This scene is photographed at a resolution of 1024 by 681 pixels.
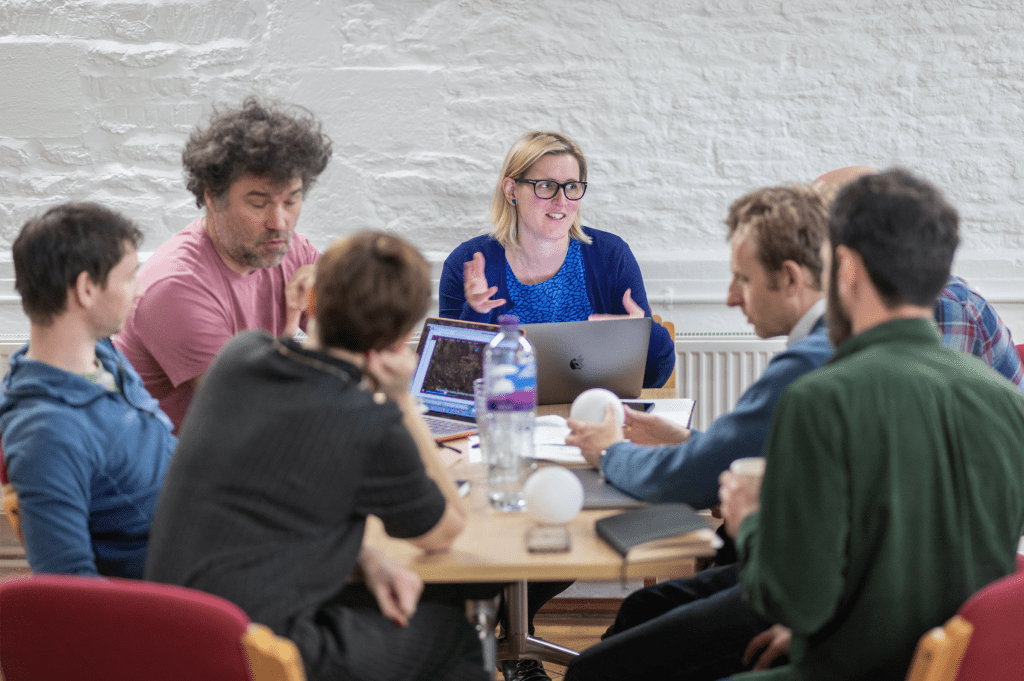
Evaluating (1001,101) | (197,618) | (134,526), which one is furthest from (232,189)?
(1001,101)

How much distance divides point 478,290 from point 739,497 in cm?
149

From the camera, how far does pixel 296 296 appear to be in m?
2.22

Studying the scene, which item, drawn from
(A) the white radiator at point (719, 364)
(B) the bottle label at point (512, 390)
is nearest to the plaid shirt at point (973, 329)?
(B) the bottle label at point (512, 390)

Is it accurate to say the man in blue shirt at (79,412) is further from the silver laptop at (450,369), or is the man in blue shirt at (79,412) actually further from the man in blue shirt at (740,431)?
the man in blue shirt at (740,431)

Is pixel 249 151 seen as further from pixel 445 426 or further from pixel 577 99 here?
pixel 577 99

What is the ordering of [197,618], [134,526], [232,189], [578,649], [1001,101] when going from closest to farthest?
[197,618] < [134,526] < [232,189] < [578,649] < [1001,101]

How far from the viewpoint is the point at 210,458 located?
3.88ft

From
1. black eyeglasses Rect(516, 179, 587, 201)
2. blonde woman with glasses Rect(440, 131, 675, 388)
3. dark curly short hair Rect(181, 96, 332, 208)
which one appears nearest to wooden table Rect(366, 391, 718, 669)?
dark curly short hair Rect(181, 96, 332, 208)

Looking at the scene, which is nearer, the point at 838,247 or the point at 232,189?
the point at 838,247

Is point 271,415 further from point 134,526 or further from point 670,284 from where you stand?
point 670,284

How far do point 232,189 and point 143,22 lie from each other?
4.81 feet

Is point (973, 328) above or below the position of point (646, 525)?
above

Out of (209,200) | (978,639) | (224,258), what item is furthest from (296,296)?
(978,639)

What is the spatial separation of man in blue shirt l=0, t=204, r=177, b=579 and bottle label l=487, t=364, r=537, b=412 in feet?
2.04
